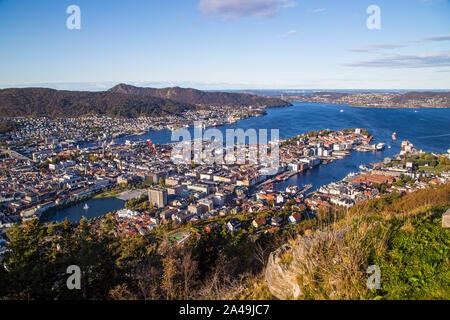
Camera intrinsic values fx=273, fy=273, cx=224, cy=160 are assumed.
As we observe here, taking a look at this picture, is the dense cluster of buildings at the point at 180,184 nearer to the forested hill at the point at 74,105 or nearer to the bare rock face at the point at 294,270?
the bare rock face at the point at 294,270

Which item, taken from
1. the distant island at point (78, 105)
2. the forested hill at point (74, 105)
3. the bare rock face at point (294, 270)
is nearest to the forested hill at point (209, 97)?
the distant island at point (78, 105)

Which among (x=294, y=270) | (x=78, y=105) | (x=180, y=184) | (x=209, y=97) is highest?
(x=209, y=97)

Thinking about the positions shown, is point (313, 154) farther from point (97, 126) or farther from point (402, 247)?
point (97, 126)

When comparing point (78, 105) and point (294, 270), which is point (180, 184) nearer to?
point (294, 270)

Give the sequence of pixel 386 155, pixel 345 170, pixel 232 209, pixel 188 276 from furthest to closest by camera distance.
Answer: pixel 386 155
pixel 345 170
pixel 232 209
pixel 188 276

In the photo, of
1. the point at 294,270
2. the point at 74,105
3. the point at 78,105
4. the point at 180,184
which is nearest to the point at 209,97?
the point at 78,105
